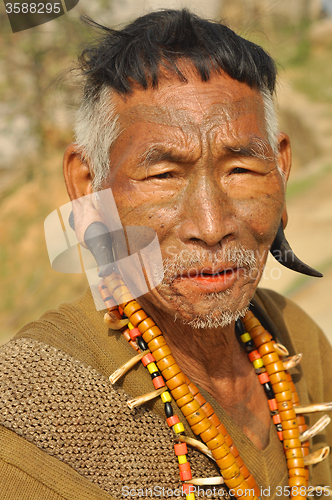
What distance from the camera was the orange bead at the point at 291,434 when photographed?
5.96 feet

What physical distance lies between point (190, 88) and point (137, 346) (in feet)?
3.19

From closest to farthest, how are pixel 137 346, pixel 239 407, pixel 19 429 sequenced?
pixel 19 429 → pixel 137 346 → pixel 239 407

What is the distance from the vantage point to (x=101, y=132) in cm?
162

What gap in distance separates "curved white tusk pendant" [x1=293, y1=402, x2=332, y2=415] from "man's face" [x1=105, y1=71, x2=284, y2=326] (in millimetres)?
650

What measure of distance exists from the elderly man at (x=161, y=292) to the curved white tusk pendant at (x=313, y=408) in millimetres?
201

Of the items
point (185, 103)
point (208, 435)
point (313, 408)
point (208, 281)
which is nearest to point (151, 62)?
point (185, 103)

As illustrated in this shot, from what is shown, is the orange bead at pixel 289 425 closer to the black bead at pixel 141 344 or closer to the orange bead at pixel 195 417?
the orange bead at pixel 195 417

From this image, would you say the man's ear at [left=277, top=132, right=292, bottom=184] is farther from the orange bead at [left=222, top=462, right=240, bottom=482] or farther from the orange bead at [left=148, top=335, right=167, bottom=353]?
the orange bead at [left=222, top=462, right=240, bottom=482]

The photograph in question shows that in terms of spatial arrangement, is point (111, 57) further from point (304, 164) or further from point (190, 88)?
point (304, 164)

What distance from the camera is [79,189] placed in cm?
174

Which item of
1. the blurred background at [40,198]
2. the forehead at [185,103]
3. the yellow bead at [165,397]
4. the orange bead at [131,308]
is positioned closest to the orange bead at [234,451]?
the yellow bead at [165,397]

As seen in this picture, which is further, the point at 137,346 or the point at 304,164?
the point at 304,164

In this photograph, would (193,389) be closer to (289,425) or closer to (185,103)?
(289,425)

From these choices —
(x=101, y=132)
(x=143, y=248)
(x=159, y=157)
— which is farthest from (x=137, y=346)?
(x=101, y=132)
